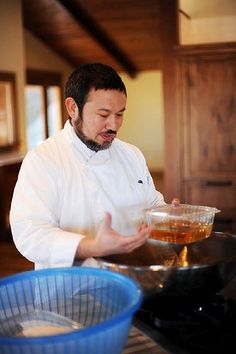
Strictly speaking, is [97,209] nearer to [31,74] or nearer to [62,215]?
[62,215]

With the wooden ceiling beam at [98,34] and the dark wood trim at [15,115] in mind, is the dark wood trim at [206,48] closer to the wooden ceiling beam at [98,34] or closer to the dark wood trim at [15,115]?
the dark wood trim at [15,115]

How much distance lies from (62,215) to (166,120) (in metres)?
2.16

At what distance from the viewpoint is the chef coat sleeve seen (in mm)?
1293

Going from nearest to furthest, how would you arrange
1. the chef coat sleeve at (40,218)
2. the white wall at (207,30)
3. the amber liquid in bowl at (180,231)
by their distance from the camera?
the chef coat sleeve at (40,218) → the amber liquid in bowl at (180,231) → the white wall at (207,30)

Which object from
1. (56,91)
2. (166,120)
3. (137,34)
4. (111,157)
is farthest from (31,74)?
(111,157)

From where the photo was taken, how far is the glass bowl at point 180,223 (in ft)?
4.71

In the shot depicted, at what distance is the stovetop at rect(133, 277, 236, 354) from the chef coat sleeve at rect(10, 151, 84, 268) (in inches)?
9.9

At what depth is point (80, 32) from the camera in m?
6.68

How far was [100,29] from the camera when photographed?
6582mm

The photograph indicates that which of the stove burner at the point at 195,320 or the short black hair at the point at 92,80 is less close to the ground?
the short black hair at the point at 92,80

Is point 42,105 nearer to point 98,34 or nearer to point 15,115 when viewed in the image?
point 98,34

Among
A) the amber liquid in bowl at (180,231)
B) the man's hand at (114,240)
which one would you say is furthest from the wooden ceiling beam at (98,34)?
the man's hand at (114,240)

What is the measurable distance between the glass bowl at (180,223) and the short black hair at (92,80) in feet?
1.32

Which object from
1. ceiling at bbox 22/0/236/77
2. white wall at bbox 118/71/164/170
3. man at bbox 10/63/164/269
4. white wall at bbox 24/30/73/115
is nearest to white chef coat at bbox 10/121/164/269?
man at bbox 10/63/164/269
